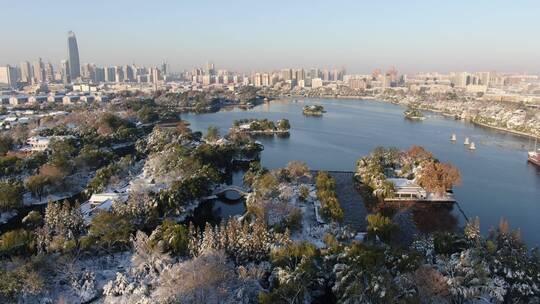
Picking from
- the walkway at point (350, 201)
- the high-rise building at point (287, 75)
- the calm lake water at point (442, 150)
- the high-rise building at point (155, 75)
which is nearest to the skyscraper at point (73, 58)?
the high-rise building at point (155, 75)

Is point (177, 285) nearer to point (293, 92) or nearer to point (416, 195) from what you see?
point (416, 195)

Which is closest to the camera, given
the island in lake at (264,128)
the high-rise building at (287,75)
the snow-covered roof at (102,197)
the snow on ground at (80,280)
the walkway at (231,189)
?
the snow on ground at (80,280)

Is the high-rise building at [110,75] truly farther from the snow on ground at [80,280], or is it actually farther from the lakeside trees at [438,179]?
the snow on ground at [80,280]

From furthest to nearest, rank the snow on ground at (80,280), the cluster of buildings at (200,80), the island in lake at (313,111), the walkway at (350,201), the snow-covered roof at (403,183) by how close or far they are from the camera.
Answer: the cluster of buildings at (200,80)
the island in lake at (313,111)
the snow-covered roof at (403,183)
the walkway at (350,201)
the snow on ground at (80,280)

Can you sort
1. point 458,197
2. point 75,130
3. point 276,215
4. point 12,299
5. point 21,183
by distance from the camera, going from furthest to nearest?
1. point 75,130
2. point 458,197
3. point 21,183
4. point 276,215
5. point 12,299

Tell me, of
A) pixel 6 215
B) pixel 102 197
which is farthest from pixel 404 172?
pixel 6 215

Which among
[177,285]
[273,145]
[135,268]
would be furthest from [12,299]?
[273,145]
